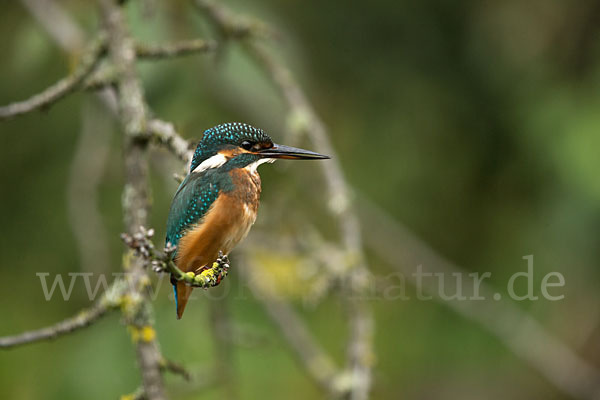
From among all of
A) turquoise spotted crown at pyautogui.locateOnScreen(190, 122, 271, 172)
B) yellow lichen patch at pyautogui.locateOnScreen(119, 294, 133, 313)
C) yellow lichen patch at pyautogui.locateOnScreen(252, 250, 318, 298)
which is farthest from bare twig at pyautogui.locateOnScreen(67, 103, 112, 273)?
turquoise spotted crown at pyautogui.locateOnScreen(190, 122, 271, 172)

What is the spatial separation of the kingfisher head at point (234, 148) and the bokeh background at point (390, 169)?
1297mm

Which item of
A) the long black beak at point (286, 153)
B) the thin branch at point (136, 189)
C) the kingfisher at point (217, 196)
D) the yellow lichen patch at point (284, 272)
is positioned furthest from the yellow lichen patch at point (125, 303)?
the yellow lichen patch at point (284, 272)

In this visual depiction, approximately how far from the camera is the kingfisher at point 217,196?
125 centimetres

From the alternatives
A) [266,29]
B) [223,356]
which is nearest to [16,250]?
[223,356]

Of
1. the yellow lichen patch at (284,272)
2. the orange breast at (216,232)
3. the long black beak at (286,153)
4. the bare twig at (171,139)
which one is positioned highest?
the yellow lichen patch at (284,272)

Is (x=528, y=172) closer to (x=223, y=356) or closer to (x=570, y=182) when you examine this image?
(x=570, y=182)

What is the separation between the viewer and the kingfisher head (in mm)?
1336

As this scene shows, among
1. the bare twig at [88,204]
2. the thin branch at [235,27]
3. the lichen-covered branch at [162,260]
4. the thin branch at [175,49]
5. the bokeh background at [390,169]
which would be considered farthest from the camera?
the bokeh background at [390,169]

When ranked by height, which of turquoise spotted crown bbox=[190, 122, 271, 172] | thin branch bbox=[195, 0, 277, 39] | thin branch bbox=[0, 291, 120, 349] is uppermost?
thin branch bbox=[195, 0, 277, 39]

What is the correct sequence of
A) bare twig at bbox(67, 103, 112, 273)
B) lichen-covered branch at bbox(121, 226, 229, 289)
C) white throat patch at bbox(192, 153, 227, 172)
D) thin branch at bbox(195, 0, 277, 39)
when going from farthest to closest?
bare twig at bbox(67, 103, 112, 273) < thin branch at bbox(195, 0, 277, 39) < white throat patch at bbox(192, 153, 227, 172) < lichen-covered branch at bbox(121, 226, 229, 289)

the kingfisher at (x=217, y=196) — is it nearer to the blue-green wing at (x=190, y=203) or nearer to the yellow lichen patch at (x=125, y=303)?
the blue-green wing at (x=190, y=203)

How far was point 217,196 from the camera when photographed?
4.18 feet

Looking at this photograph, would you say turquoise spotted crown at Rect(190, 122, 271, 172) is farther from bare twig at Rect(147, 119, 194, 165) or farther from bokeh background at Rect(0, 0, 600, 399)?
bokeh background at Rect(0, 0, 600, 399)

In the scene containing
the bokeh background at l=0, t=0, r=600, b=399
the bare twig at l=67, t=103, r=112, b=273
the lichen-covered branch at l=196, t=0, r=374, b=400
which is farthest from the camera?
the bokeh background at l=0, t=0, r=600, b=399
